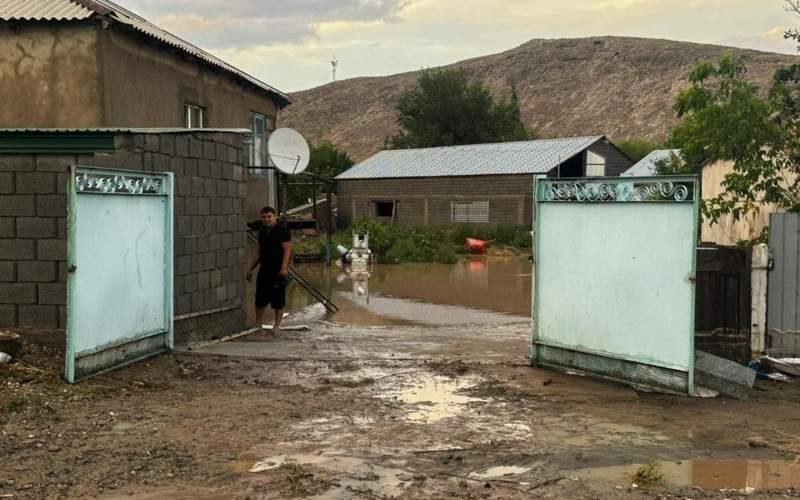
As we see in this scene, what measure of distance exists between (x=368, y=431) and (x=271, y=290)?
5.48 m

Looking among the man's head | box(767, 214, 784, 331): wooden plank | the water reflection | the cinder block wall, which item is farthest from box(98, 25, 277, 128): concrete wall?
box(767, 214, 784, 331): wooden plank

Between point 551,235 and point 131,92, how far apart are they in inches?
302

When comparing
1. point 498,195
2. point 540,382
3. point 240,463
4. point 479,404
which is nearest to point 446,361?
point 540,382

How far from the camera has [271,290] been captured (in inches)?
425

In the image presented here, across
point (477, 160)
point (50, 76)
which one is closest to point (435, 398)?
point (50, 76)

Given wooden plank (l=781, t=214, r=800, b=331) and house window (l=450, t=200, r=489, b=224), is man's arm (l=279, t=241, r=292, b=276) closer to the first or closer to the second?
wooden plank (l=781, t=214, r=800, b=331)

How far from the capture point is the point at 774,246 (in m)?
7.83

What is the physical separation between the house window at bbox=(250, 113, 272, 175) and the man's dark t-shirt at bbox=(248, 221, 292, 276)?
21.4ft

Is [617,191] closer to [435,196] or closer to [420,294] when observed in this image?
[420,294]

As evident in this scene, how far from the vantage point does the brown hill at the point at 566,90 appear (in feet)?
326

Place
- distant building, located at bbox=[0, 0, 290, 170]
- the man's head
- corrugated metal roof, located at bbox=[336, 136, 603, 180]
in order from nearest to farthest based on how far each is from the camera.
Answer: the man's head < distant building, located at bbox=[0, 0, 290, 170] < corrugated metal roof, located at bbox=[336, 136, 603, 180]

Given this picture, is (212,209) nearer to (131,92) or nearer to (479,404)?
(131,92)

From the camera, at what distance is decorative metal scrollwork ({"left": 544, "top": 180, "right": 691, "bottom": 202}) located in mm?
6594

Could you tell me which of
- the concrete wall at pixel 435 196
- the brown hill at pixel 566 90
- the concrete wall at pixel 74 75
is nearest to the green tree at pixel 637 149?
the brown hill at pixel 566 90
